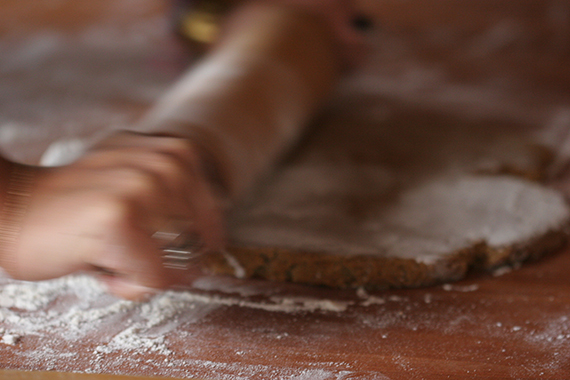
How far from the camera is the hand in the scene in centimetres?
51

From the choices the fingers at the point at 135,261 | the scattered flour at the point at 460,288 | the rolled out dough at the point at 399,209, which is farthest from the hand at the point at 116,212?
the scattered flour at the point at 460,288

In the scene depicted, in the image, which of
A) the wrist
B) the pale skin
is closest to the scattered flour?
the pale skin

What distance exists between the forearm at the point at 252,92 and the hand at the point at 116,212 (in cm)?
9

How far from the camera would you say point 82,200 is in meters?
0.54

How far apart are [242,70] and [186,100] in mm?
127

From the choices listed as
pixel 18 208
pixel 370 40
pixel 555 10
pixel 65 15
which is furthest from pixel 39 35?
pixel 555 10

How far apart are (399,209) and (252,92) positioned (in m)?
0.29

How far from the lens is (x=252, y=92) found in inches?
34.7

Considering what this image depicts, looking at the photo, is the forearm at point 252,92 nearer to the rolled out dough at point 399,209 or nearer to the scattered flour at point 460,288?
the rolled out dough at point 399,209

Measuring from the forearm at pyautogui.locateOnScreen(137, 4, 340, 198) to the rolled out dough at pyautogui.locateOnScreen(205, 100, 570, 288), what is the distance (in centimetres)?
6

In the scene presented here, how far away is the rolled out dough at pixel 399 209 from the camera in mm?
652

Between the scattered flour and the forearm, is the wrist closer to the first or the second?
the forearm

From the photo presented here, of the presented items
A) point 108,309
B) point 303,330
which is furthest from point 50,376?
point 303,330

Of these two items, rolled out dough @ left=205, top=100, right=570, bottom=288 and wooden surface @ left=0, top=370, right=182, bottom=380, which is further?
rolled out dough @ left=205, top=100, right=570, bottom=288
